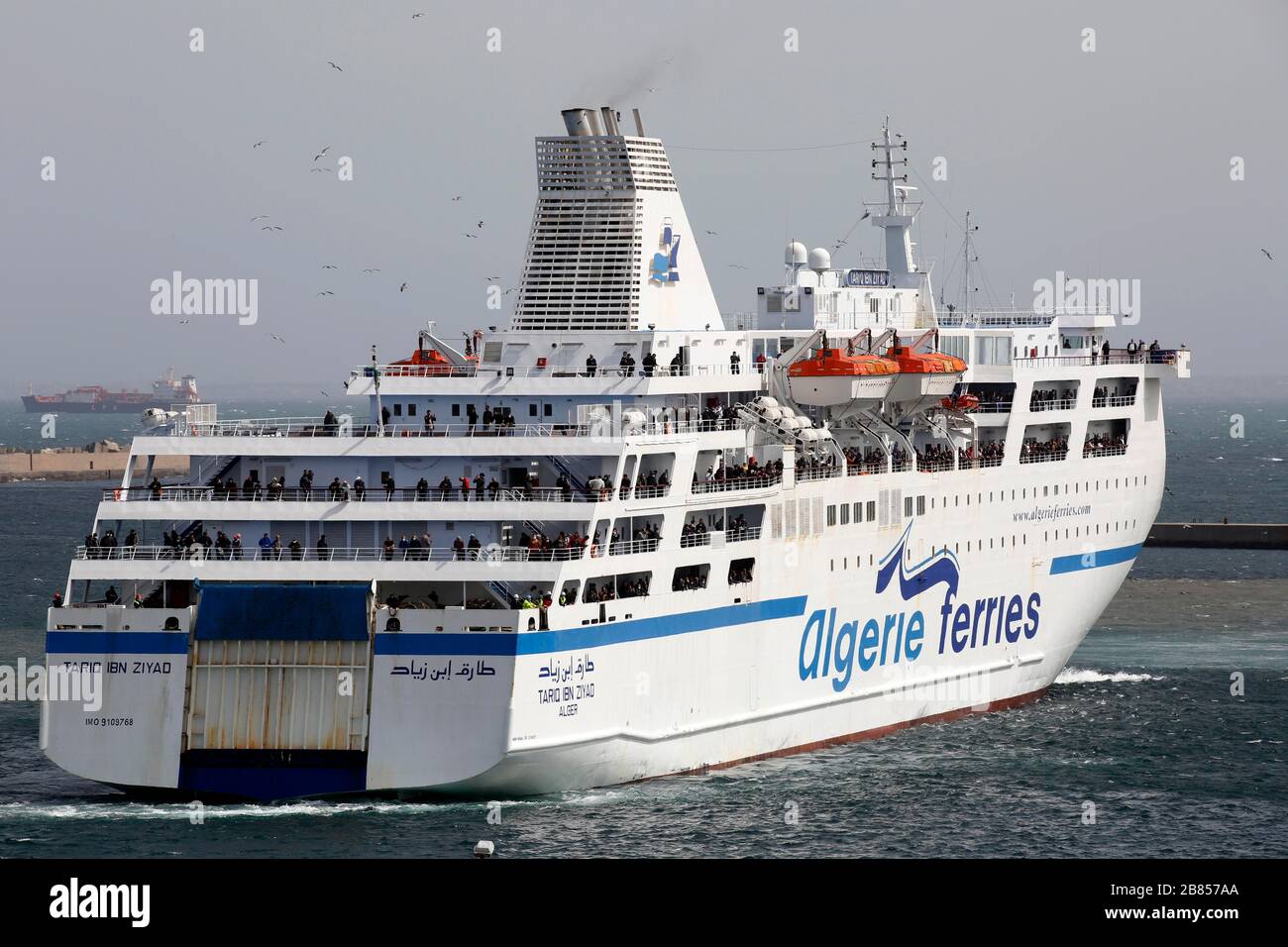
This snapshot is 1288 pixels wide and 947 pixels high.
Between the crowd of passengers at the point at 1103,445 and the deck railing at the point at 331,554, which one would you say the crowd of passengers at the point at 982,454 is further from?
the deck railing at the point at 331,554

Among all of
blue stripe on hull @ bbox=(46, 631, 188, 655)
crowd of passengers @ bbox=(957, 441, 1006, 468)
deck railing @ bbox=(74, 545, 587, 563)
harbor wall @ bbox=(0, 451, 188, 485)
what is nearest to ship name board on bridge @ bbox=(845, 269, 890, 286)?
crowd of passengers @ bbox=(957, 441, 1006, 468)

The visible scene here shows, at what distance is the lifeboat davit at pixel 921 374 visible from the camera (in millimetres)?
43781

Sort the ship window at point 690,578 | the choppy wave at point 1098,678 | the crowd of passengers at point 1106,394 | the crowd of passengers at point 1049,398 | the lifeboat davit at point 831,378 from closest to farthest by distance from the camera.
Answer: the ship window at point 690,578, the lifeboat davit at point 831,378, the crowd of passengers at point 1049,398, the crowd of passengers at point 1106,394, the choppy wave at point 1098,678

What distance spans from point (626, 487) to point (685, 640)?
9.77ft

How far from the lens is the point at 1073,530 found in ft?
160

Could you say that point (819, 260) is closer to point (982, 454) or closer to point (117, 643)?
point (982, 454)

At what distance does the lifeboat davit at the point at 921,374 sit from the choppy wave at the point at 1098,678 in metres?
9.90

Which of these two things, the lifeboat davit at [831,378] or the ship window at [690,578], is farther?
the lifeboat davit at [831,378]

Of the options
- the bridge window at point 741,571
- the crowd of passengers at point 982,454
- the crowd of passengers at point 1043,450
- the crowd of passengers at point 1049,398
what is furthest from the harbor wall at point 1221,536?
the bridge window at point 741,571

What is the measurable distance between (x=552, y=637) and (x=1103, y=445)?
68.5 feet

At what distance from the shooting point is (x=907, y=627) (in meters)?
43.2

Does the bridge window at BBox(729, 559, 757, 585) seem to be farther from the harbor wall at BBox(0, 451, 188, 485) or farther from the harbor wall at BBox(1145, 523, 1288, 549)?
the harbor wall at BBox(0, 451, 188, 485)

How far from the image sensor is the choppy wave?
1983 inches
